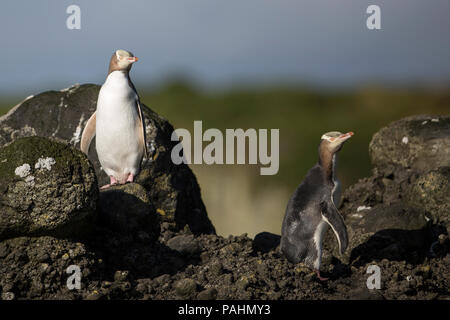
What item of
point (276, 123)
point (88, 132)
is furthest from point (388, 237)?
point (276, 123)

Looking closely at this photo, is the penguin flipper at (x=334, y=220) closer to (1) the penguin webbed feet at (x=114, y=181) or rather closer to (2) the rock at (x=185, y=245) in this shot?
(2) the rock at (x=185, y=245)

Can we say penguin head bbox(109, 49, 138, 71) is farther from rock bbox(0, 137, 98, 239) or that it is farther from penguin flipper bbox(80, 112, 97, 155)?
rock bbox(0, 137, 98, 239)

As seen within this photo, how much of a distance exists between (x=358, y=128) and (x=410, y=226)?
21.3 m

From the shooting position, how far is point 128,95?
7172 millimetres

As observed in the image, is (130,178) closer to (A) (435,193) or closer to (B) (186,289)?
(B) (186,289)

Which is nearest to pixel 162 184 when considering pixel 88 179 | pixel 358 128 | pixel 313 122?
pixel 88 179

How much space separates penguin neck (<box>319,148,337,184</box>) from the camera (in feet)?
21.5

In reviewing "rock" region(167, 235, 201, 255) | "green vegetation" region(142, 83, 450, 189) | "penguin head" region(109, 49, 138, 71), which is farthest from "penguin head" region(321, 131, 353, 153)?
"green vegetation" region(142, 83, 450, 189)

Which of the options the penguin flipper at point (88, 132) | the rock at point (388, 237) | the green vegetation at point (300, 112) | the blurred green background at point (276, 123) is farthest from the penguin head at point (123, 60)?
the green vegetation at point (300, 112)

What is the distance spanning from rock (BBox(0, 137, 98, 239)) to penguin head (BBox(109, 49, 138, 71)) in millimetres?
1608

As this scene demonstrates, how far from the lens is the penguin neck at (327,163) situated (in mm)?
6559

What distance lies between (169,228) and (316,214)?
6.55 ft
